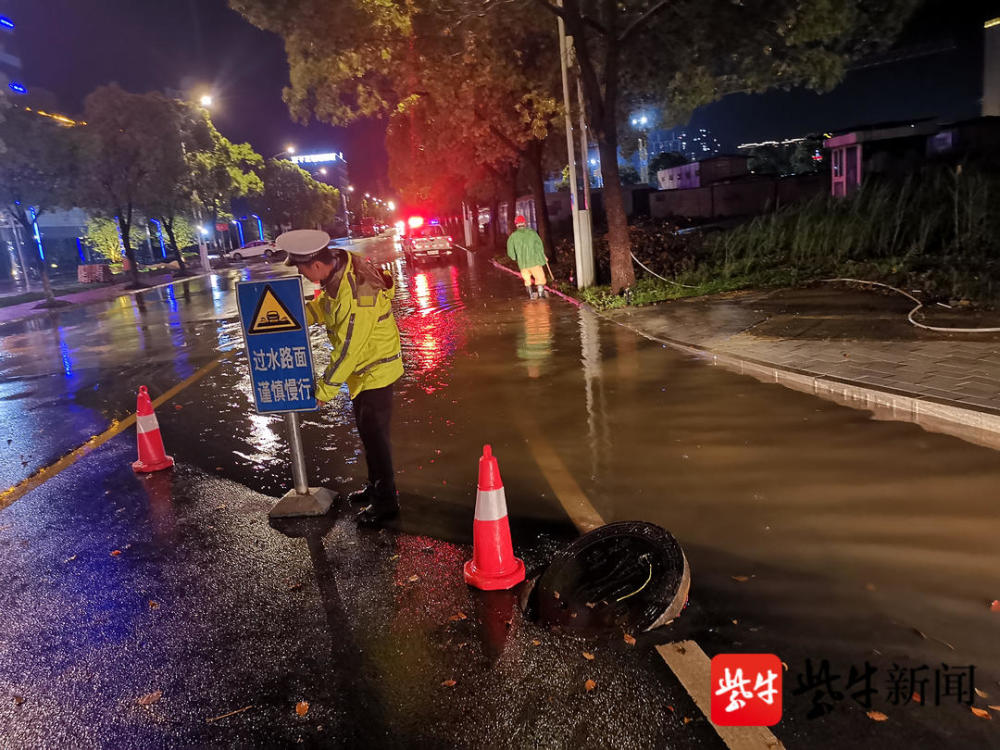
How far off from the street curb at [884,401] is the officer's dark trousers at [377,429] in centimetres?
439

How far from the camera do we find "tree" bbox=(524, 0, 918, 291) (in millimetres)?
14172

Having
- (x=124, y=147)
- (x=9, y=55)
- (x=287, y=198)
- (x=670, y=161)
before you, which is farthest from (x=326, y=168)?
(x=124, y=147)

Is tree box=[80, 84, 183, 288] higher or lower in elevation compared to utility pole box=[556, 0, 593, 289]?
higher

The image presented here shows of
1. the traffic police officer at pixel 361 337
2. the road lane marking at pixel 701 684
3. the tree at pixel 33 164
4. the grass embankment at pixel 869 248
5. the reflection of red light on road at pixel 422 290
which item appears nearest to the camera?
the road lane marking at pixel 701 684

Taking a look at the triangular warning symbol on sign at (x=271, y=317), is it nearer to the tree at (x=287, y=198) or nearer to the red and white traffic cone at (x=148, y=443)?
the red and white traffic cone at (x=148, y=443)

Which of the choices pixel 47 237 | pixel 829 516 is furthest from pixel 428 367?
pixel 47 237

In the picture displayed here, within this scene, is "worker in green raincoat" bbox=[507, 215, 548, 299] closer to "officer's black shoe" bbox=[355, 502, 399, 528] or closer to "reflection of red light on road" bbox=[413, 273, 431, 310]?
"reflection of red light on road" bbox=[413, 273, 431, 310]

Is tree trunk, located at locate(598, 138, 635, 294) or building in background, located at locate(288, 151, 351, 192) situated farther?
building in background, located at locate(288, 151, 351, 192)

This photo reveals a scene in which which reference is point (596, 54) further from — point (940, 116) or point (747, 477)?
point (940, 116)

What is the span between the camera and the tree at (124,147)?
110 ft

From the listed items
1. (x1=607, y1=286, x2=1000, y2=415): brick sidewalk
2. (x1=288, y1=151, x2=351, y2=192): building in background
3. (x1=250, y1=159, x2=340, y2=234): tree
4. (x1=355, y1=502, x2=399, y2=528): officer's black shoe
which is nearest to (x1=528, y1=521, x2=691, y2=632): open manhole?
(x1=355, y1=502, x2=399, y2=528): officer's black shoe

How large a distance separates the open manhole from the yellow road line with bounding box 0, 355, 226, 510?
4796 millimetres

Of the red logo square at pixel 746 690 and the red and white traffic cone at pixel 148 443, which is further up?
Result: the red and white traffic cone at pixel 148 443

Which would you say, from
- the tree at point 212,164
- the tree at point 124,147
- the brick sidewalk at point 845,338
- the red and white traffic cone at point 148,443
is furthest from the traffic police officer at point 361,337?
the tree at point 212,164
